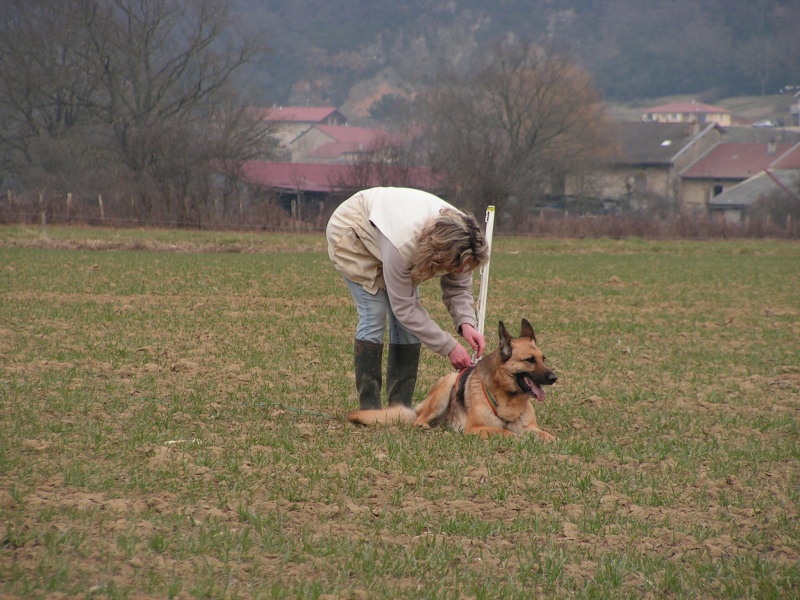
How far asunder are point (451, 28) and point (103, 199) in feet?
399

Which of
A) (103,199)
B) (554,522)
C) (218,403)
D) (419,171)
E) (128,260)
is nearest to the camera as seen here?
(554,522)

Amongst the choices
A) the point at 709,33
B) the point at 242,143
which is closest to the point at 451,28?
the point at 709,33

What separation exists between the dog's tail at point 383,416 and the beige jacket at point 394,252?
694mm

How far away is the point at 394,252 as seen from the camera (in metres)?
6.27

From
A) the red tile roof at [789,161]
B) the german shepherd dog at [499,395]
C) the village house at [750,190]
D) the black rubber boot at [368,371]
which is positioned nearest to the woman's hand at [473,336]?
the german shepherd dog at [499,395]

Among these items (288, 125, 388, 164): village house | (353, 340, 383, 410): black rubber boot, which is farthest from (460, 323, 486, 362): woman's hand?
(288, 125, 388, 164): village house

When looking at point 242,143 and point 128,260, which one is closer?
point 128,260

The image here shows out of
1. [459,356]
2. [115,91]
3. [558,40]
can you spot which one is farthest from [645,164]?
[459,356]

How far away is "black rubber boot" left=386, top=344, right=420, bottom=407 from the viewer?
7.01 meters

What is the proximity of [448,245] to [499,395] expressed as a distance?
1.39 m

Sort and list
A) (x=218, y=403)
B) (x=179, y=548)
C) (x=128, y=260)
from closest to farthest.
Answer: (x=179, y=548) → (x=218, y=403) → (x=128, y=260)

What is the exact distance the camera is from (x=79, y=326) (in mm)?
11656

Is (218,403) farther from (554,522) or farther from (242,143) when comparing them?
(242,143)

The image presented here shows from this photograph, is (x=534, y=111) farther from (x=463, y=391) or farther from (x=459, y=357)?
(x=459, y=357)
